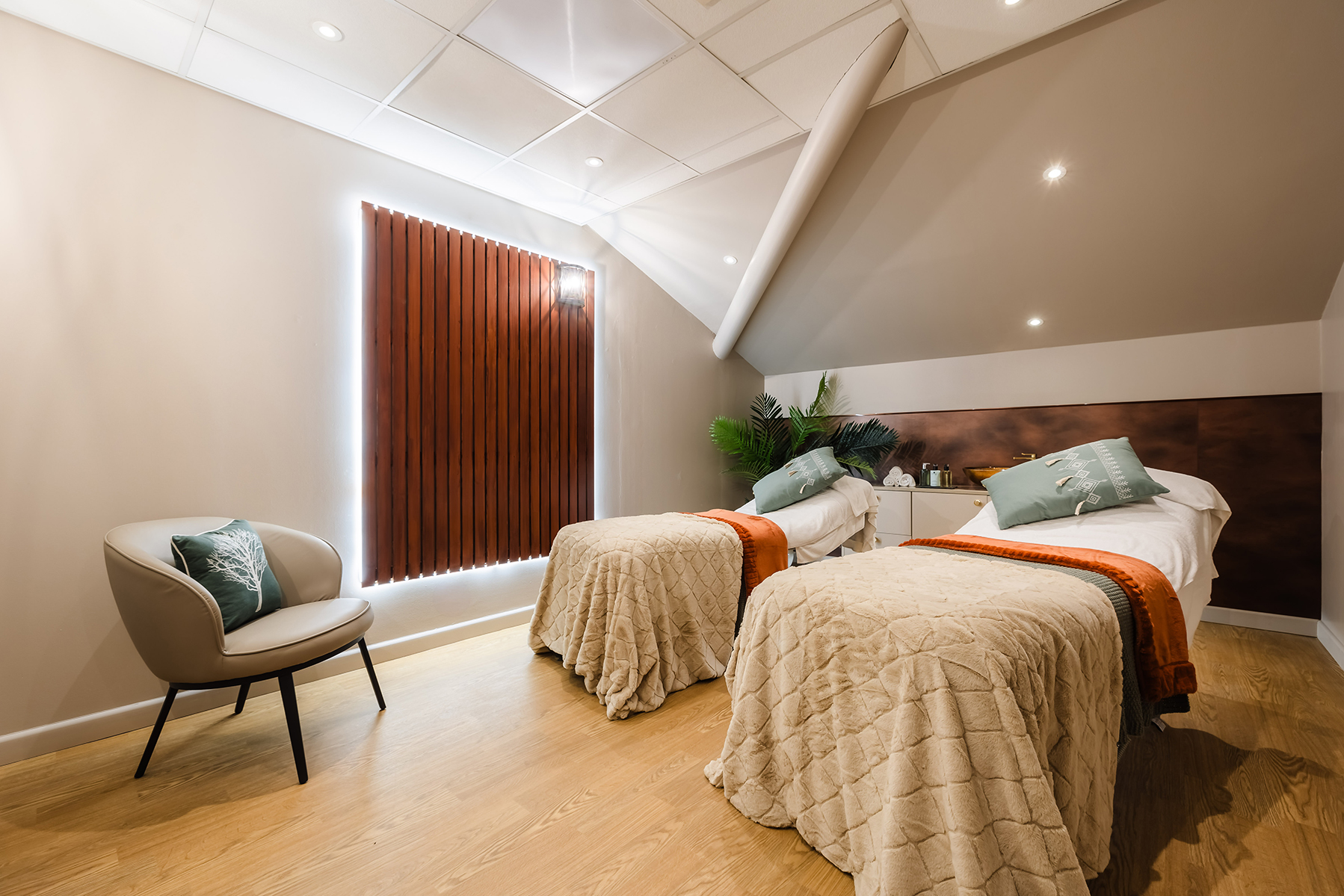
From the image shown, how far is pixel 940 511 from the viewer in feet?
13.9

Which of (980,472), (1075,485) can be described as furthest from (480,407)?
(980,472)

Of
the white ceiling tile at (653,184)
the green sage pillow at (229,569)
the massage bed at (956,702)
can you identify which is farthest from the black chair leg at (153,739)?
the white ceiling tile at (653,184)

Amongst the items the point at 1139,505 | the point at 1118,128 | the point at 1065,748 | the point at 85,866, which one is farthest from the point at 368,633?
the point at 1118,128

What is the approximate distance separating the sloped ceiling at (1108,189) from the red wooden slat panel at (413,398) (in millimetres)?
1547

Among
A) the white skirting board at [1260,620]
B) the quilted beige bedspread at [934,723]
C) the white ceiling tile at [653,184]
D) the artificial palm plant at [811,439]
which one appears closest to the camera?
the quilted beige bedspread at [934,723]

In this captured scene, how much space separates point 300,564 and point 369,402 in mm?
950

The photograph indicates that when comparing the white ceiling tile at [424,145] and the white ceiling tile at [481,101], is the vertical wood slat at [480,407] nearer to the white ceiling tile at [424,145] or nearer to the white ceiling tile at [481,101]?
the white ceiling tile at [424,145]

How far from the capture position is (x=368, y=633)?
3.06m

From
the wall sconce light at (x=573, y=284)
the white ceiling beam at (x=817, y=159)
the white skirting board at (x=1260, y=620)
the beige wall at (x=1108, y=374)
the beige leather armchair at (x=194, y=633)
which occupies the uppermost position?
the white ceiling beam at (x=817, y=159)

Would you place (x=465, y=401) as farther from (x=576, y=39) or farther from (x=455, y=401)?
(x=576, y=39)

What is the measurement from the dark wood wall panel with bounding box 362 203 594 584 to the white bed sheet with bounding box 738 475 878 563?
144cm

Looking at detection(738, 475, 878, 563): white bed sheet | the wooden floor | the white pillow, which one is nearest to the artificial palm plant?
detection(738, 475, 878, 563): white bed sheet

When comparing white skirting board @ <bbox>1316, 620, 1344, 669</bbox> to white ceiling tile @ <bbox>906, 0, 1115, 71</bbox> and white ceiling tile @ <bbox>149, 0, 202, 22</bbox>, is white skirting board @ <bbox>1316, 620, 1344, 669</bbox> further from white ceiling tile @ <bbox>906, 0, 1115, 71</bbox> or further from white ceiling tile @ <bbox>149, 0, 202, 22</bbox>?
white ceiling tile @ <bbox>149, 0, 202, 22</bbox>

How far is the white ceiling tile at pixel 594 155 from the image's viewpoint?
9.66 ft
